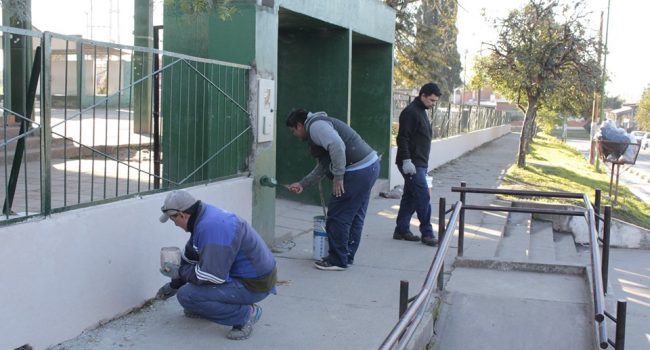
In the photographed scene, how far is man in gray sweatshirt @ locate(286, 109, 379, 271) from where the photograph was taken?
582 centimetres

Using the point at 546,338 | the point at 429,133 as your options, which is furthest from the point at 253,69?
the point at 546,338

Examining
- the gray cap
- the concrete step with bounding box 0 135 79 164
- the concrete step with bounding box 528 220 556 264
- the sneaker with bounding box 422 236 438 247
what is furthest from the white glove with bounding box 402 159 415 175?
the concrete step with bounding box 0 135 79 164

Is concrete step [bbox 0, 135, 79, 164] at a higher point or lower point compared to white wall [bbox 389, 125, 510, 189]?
higher

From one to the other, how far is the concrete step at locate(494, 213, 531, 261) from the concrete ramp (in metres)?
0.91

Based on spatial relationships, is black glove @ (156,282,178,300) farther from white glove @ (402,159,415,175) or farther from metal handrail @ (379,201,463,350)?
white glove @ (402,159,415,175)

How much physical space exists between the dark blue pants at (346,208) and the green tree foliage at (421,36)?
14.9 metres

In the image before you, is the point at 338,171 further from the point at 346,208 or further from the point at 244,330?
the point at 244,330

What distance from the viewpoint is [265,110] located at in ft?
22.1

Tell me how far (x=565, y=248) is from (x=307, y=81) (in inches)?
198

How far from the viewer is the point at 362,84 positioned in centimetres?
1147

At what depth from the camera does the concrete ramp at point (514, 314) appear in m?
5.46

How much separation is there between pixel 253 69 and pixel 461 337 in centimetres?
307

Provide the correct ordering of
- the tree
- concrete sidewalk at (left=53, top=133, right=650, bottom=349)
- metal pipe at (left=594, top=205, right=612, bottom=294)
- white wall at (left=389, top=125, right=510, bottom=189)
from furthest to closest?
the tree → white wall at (left=389, top=125, right=510, bottom=189) → metal pipe at (left=594, top=205, right=612, bottom=294) → concrete sidewalk at (left=53, top=133, right=650, bottom=349)

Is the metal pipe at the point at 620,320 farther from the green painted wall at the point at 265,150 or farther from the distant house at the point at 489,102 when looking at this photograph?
the distant house at the point at 489,102
